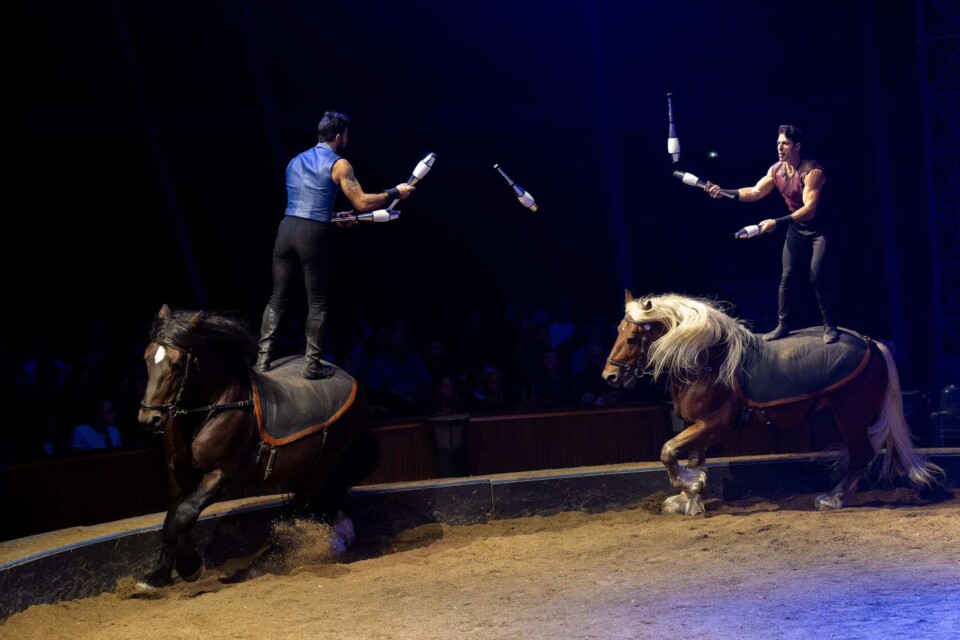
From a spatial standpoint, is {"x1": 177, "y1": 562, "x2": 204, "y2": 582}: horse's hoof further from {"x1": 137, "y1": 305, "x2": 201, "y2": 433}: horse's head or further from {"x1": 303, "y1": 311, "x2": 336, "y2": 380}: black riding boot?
{"x1": 303, "y1": 311, "x2": 336, "y2": 380}: black riding boot

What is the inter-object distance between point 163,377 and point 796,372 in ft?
14.8

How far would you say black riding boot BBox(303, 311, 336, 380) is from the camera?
7.30m

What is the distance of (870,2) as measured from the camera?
1198 cm

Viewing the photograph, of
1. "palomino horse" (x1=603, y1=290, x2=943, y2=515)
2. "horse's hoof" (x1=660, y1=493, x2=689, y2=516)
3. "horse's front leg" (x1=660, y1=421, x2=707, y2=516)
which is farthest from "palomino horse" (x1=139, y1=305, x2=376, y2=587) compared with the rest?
"horse's hoof" (x1=660, y1=493, x2=689, y2=516)

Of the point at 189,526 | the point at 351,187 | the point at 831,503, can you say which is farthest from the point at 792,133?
the point at 189,526

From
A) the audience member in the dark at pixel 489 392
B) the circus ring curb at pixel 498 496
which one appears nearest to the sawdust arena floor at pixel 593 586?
the circus ring curb at pixel 498 496

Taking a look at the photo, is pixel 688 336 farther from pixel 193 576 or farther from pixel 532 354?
pixel 193 576

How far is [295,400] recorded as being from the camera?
23.2ft

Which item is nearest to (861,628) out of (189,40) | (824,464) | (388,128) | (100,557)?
(824,464)

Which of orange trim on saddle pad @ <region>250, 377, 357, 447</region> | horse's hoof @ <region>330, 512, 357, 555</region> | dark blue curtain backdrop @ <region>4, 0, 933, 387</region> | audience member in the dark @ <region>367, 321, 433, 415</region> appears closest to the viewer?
orange trim on saddle pad @ <region>250, 377, 357, 447</region>

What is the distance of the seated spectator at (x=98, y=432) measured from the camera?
8.21 metres

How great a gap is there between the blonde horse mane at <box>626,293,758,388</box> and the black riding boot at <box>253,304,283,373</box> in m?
2.62

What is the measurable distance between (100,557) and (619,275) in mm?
6932

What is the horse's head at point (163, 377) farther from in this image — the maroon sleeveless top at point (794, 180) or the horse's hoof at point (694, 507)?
the maroon sleeveless top at point (794, 180)
